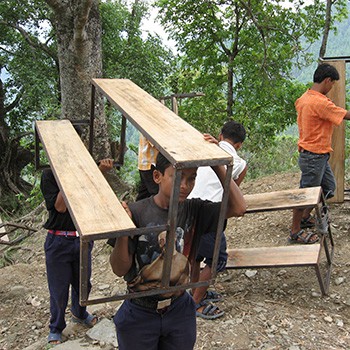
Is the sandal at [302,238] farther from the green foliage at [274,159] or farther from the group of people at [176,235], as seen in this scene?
the green foliage at [274,159]

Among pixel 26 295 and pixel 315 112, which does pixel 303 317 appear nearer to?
pixel 315 112

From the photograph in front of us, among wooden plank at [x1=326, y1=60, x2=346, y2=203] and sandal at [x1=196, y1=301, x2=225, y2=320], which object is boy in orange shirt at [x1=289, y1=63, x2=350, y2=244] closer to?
wooden plank at [x1=326, y1=60, x2=346, y2=203]

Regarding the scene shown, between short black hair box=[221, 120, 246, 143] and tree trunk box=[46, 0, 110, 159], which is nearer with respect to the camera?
short black hair box=[221, 120, 246, 143]

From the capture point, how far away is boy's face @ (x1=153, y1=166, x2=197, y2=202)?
1.81m

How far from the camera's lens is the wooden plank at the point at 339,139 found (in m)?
4.87

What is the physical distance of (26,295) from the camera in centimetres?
437

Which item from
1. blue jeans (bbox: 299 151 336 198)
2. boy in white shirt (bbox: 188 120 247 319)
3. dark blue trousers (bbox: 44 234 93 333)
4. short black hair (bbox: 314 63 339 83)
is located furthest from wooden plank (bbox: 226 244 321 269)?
short black hair (bbox: 314 63 339 83)

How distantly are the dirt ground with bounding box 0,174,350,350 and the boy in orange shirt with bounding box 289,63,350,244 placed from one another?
0.40 metres

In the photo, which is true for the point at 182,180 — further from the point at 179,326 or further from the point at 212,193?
the point at 212,193

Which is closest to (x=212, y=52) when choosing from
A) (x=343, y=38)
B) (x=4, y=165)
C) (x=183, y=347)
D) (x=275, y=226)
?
(x=4, y=165)

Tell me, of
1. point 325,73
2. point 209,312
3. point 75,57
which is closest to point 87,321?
point 209,312

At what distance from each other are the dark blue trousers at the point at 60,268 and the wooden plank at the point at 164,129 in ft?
3.81

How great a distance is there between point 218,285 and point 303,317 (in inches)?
32.8

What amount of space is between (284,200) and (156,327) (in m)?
2.11
